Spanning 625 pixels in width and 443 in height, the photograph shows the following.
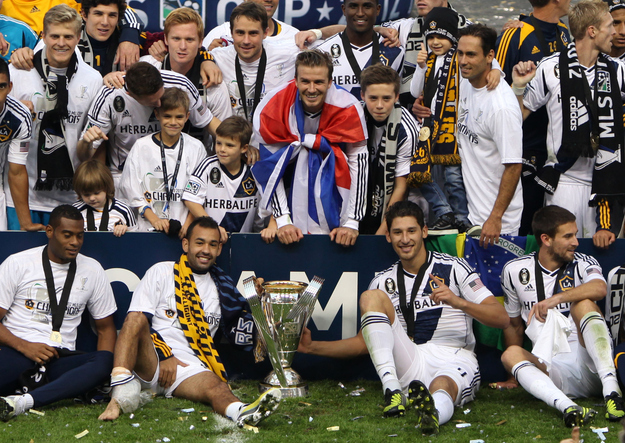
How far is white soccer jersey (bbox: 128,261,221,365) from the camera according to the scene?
566cm

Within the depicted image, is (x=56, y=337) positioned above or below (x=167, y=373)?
above

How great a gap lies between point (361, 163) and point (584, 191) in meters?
1.73

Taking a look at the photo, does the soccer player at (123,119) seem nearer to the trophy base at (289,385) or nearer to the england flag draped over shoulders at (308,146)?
the england flag draped over shoulders at (308,146)

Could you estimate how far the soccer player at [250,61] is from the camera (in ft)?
22.3

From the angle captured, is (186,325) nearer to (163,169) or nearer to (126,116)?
(163,169)

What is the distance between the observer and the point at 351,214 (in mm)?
6113

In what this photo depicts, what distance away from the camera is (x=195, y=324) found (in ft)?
18.8

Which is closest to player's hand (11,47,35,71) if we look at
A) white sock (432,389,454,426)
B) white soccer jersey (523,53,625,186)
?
white soccer jersey (523,53,625,186)

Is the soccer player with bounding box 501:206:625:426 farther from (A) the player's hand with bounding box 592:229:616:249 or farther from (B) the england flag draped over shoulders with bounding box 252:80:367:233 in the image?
(B) the england flag draped over shoulders with bounding box 252:80:367:233

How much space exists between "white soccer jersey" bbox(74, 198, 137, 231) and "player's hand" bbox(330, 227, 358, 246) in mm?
1489

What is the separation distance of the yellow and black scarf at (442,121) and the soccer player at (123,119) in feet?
5.50

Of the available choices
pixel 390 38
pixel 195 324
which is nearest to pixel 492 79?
pixel 390 38

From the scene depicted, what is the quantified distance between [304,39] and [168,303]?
2723 mm

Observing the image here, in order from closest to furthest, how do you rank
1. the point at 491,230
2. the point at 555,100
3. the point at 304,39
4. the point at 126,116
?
the point at 491,230
the point at 555,100
the point at 126,116
the point at 304,39
